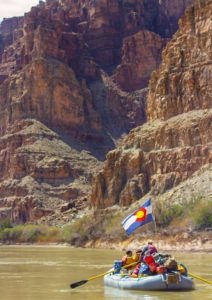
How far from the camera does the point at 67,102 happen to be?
155250 mm

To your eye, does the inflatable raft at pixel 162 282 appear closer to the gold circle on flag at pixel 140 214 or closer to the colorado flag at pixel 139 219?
the colorado flag at pixel 139 219

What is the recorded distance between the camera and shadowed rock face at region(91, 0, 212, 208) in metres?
73.6

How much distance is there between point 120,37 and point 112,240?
139 m

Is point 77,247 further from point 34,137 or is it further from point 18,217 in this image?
point 34,137

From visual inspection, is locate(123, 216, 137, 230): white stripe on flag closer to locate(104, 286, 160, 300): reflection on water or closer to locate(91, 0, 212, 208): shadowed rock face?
locate(104, 286, 160, 300): reflection on water

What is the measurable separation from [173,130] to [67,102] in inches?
3177

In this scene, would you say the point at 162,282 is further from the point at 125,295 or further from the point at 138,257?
the point at 138,257

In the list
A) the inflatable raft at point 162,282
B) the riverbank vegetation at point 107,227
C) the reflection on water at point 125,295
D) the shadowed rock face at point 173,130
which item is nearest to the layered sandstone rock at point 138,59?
the riverbank vegetation at point 107,227

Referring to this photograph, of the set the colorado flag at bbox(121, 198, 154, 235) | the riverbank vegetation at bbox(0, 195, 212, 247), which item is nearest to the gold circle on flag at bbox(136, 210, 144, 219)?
the colorado flag at bbox(121, 198, 154, 235)

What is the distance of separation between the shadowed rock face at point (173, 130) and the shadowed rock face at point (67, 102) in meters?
20.1

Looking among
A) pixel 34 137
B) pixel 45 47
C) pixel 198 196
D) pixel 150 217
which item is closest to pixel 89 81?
pixel 45 47

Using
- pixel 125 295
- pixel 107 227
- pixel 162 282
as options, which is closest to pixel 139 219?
pixel 162 282

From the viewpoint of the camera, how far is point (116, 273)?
26.8m

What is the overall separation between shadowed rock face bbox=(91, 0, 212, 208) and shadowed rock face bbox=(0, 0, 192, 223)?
20095mm
